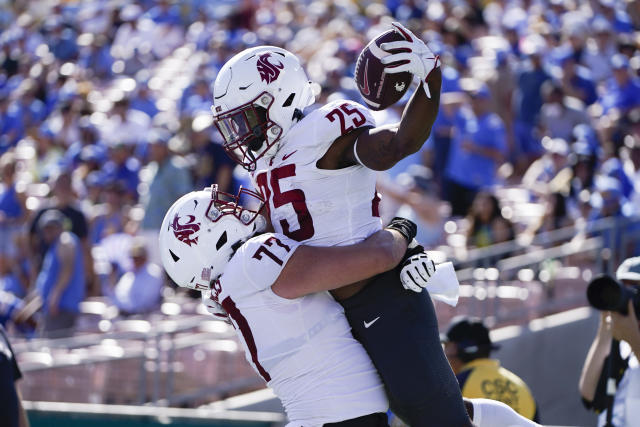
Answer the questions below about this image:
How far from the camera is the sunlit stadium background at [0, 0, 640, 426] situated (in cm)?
843

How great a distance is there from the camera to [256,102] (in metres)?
3.97

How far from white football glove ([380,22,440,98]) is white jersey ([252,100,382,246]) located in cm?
30

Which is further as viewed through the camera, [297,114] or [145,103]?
[145,103]

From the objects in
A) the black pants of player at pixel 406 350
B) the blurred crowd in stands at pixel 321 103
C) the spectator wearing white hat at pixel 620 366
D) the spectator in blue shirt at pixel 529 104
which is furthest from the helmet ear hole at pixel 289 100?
the spectator in blue shirt at pixel 529 104

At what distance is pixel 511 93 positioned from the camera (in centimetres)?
1152

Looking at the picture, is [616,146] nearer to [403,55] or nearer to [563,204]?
[563,204]

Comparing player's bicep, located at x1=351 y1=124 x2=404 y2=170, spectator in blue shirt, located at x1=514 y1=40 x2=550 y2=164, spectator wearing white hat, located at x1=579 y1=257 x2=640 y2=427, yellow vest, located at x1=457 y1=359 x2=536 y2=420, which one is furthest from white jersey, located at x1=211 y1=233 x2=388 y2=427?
spectator in blue shirt, located at x1=514 y1=40 x2=550 y2=164

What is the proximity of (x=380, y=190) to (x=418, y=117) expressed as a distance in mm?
5334

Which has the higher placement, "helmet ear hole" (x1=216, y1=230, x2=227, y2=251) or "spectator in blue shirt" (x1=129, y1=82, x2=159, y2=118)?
"helmet ear hole" (x1=216, y1=230, x2=227, y2=251)

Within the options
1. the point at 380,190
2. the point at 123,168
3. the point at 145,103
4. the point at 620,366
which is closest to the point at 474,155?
the point at 380,190

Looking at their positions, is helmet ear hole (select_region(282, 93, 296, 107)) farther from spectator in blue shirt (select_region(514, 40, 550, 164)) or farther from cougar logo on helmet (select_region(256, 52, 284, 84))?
spectator in blue shirt (select_region(514, 40, 550, 164))

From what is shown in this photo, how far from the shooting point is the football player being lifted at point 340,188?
3.84 metres

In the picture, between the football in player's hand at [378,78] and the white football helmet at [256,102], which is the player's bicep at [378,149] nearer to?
the football in player's hand at [378,78]

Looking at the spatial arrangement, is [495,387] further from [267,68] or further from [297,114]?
[267,68]
